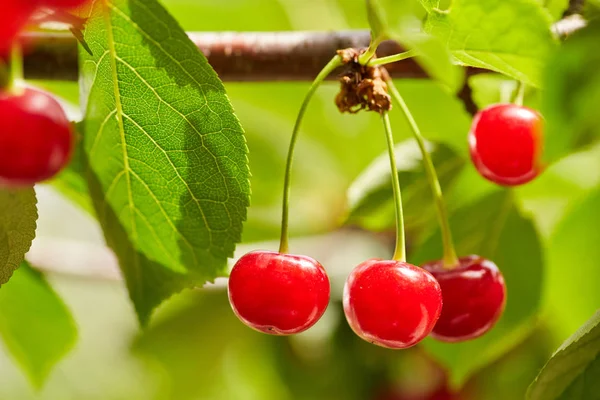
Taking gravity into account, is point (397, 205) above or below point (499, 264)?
above

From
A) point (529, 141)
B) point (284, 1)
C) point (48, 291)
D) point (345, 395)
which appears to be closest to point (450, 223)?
point (529, 141)

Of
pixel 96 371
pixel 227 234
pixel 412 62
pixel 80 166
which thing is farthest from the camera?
pixel 96 371

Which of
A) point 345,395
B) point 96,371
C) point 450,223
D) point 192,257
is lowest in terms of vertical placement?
point 96,371

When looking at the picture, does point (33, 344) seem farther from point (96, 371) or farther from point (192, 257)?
point (96, 371)

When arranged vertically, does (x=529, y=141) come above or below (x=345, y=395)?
above

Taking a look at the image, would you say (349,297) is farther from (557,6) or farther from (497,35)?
(557,6)

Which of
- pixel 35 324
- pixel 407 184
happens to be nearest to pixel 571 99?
pixel 407 184

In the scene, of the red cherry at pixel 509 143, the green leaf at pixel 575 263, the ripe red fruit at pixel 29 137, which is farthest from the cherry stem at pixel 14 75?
the green leaf at pixel 575 263
